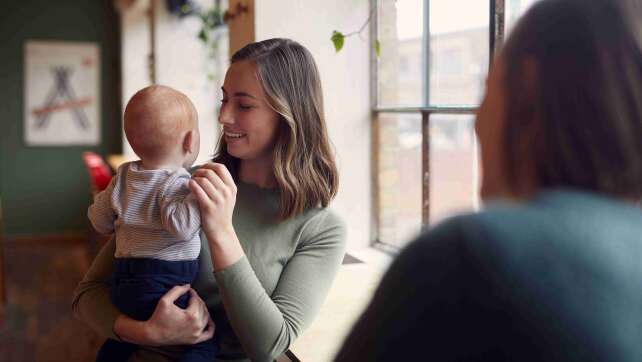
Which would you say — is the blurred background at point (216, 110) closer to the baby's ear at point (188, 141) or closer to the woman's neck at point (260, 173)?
the woman's neck at point (260, 173)

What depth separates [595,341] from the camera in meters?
0.62

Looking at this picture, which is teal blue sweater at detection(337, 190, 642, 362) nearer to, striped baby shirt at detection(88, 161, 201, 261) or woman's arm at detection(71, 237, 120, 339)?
striped baby shirt at detection(88, 161, 201, 261)

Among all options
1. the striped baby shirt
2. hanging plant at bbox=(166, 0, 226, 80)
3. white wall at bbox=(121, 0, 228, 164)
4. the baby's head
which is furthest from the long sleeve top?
hanging plant at bbox=(166, 0, 226, 80)

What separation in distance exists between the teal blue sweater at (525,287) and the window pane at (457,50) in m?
1.68

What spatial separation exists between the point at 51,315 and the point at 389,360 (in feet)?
17.6

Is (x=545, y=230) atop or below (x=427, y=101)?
below

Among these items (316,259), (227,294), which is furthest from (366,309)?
(316,259)

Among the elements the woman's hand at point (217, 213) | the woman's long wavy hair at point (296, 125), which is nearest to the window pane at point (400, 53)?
the woman's long wavy hair at point (296, 125)

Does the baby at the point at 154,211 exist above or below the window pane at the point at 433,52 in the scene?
below

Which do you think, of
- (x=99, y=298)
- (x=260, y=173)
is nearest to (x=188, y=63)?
(x=260, y=173)

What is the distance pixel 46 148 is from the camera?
8391mm

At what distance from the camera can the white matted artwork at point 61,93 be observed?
8.23 m

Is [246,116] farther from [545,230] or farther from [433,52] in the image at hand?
[433,52]

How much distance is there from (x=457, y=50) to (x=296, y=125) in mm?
1044
